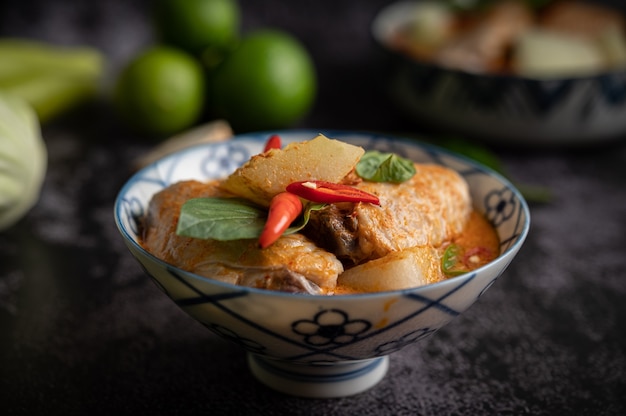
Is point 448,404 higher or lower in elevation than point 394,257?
lower

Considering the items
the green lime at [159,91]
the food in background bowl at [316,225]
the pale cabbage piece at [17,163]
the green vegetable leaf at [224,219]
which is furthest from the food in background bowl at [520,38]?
the green vegetable leaf at [224,219]

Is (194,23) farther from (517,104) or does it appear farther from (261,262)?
(261,262)

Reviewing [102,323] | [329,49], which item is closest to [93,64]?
[329,49]

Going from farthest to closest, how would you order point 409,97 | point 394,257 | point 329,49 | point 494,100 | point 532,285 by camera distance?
1. point 329,49
2. point 409,97
3. point 494,100
4. point 532,285
5. point 394,257

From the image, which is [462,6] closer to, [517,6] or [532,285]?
[517,6]

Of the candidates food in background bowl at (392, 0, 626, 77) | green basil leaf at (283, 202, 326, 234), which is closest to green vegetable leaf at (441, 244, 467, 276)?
green basil leaf at (283, 202, 326, 234)

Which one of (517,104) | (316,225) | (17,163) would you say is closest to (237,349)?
(316,225)

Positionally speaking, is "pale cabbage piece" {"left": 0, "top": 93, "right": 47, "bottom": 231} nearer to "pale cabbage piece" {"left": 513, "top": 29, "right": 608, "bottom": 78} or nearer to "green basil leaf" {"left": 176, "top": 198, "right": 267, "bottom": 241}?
"green basil leaf" {"left": 176, "top": 198, "right": 267, "bottom": 241}
